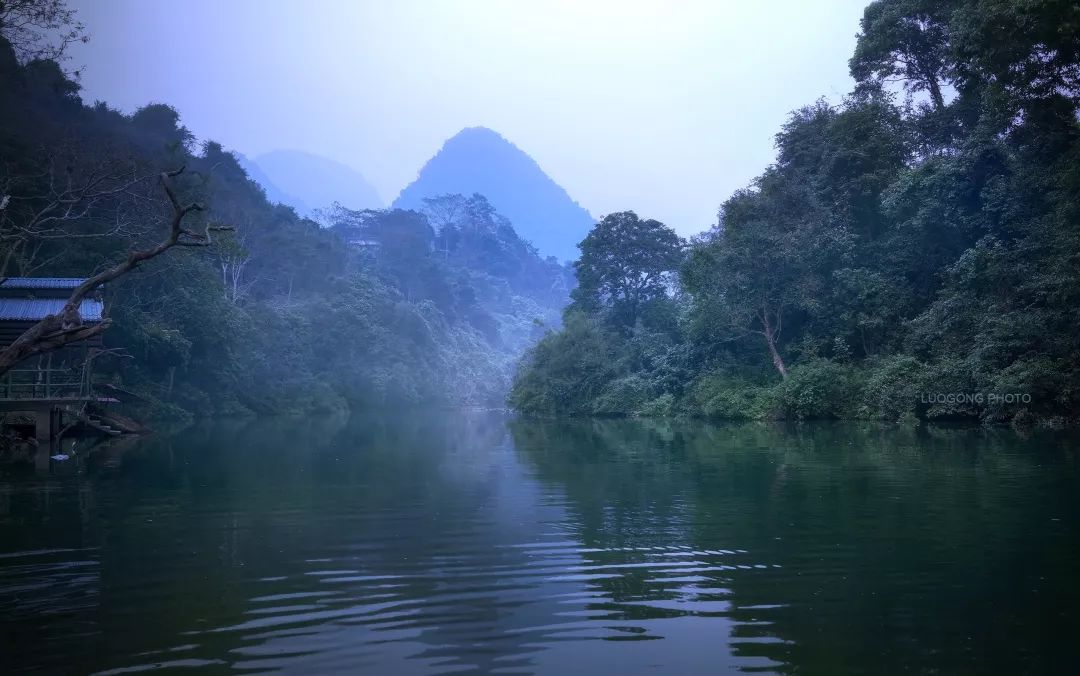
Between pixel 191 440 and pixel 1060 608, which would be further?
pixel 191 440

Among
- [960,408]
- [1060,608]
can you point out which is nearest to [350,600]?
[1060,608]

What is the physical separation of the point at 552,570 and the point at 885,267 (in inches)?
1085

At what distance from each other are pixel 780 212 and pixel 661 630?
32.5 meters

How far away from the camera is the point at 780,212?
35.4 metres

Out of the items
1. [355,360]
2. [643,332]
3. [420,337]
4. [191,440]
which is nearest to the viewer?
[191,440]

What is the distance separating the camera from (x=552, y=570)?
7.34 m

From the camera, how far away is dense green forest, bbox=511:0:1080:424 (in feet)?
74.0

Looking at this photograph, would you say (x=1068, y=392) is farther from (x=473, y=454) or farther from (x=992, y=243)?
(x=473, y=454)

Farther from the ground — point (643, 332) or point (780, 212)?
point (780, 212)

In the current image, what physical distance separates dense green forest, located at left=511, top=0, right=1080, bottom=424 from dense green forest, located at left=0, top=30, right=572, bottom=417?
7848 mm

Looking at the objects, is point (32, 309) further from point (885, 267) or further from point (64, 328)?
point (885, 267)

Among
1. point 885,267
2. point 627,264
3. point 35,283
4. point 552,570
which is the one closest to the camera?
point 552,570

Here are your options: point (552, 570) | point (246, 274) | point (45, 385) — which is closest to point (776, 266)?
point (45, 385)

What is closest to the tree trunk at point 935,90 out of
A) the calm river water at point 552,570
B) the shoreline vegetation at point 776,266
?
the shoreline vegetation at point 776,266
